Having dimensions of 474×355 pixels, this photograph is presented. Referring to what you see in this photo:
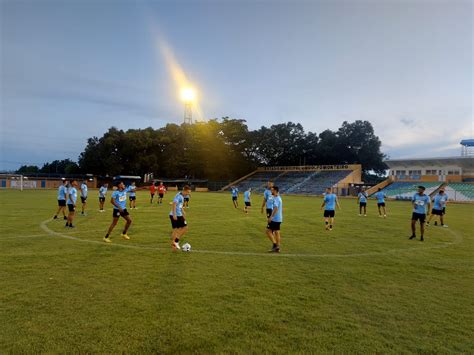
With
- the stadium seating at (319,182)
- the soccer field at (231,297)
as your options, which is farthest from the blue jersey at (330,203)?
the stadium seating at (319,182)

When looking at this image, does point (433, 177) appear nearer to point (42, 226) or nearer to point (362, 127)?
point (362, 127)

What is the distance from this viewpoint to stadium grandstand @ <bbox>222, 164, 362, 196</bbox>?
60.7 metres

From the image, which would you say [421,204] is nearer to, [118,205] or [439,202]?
[439,202]

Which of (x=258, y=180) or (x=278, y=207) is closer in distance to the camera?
(x=278, y=207)

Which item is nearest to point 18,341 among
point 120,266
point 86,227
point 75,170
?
point 120,266

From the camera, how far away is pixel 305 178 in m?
68.4

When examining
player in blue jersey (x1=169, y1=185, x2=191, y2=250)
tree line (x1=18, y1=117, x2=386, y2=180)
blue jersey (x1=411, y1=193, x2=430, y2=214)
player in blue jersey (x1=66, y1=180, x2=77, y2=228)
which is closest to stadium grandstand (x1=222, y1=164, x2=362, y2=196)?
tree line (x1=18, y1=117, x2=386, y2=180)

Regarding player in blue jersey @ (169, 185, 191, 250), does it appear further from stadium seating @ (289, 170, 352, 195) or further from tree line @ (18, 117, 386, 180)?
tree line @ (18, 117, 386, 180)

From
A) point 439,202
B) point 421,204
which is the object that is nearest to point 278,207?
point 421,204

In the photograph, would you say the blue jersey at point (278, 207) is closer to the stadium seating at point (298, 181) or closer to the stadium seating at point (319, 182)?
the stadium seating at point (319, 182)

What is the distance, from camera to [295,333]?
16.4 ft

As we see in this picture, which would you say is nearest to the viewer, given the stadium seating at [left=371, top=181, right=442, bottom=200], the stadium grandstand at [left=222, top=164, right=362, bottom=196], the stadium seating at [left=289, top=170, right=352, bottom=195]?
the stadium seating at [left=371, top=181, right=442, bottom=200]

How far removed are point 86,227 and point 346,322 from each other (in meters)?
13.2

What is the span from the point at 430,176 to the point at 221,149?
42.5m
